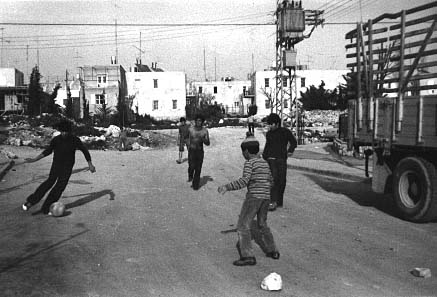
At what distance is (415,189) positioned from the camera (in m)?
9.52

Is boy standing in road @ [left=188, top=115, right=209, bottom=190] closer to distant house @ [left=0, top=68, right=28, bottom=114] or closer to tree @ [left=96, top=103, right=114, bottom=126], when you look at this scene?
tree @ [left=96, top=103, right=114, bottom=126]

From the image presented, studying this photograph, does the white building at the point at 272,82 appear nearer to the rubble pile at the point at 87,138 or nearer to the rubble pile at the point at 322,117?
the rubble pile at the point at 322,117

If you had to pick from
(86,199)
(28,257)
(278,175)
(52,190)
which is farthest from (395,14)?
(28,257)

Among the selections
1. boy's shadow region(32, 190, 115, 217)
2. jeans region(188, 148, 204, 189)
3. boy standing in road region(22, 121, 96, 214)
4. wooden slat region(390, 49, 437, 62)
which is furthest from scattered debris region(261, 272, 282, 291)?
jeans region(188, 148, 204, 189)

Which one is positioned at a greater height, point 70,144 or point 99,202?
point 70,144

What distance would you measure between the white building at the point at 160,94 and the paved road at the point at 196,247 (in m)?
67.7

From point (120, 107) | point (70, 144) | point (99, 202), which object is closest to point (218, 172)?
point (99, 202)

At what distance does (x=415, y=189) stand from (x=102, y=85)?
68.5 meters

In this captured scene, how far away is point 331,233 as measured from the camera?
819cm

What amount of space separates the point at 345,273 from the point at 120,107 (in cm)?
6322

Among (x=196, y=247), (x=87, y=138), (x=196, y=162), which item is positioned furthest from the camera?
(x=87, y=138)

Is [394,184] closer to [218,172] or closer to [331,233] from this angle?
[331,233]

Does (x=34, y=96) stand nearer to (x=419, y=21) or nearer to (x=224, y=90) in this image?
(x=419, y=21)

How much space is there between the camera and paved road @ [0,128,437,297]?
5.44 meters
